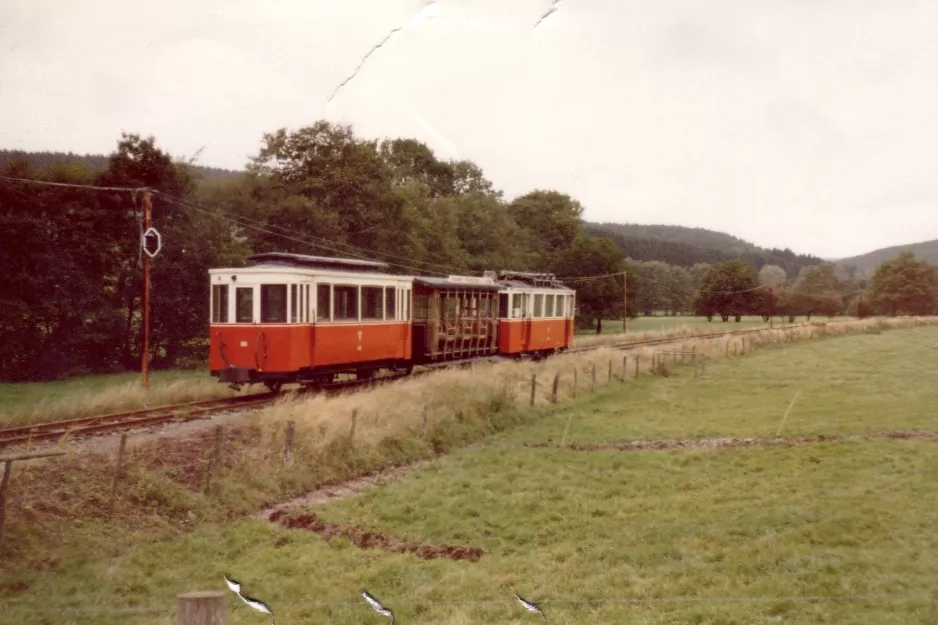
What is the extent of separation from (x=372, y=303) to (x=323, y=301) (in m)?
2.43

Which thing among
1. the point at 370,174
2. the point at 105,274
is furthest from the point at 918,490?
the point at 370,174

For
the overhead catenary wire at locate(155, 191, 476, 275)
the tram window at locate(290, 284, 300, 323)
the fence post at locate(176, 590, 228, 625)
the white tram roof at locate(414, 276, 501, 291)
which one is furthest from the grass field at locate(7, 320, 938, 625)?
the overhead catenary wire at locate(155, 191, 476, 275)

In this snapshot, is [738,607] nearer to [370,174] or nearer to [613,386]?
[613,386]

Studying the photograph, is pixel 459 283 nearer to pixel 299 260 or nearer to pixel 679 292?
pixel 299 260

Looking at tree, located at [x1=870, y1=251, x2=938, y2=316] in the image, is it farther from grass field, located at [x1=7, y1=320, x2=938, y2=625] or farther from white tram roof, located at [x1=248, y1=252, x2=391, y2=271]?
white tram roof, located at [x1=248, y1=252, x2=391, y2=271]

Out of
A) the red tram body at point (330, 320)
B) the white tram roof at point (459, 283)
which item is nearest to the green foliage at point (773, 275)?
the white tram roof at point (459, 283)

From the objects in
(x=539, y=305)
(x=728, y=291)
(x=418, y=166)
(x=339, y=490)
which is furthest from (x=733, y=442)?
(x=728, y=291)

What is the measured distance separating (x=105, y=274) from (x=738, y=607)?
28.5 meters

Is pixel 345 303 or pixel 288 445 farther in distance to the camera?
pixel 345 303

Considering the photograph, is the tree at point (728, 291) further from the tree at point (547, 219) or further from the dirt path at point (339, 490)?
the dirt path at point (339, 490)

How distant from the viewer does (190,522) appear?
11195 millimetres

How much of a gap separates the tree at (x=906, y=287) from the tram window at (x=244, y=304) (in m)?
63.3

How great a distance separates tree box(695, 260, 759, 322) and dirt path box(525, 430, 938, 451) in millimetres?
68655

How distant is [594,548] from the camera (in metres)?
10.7
